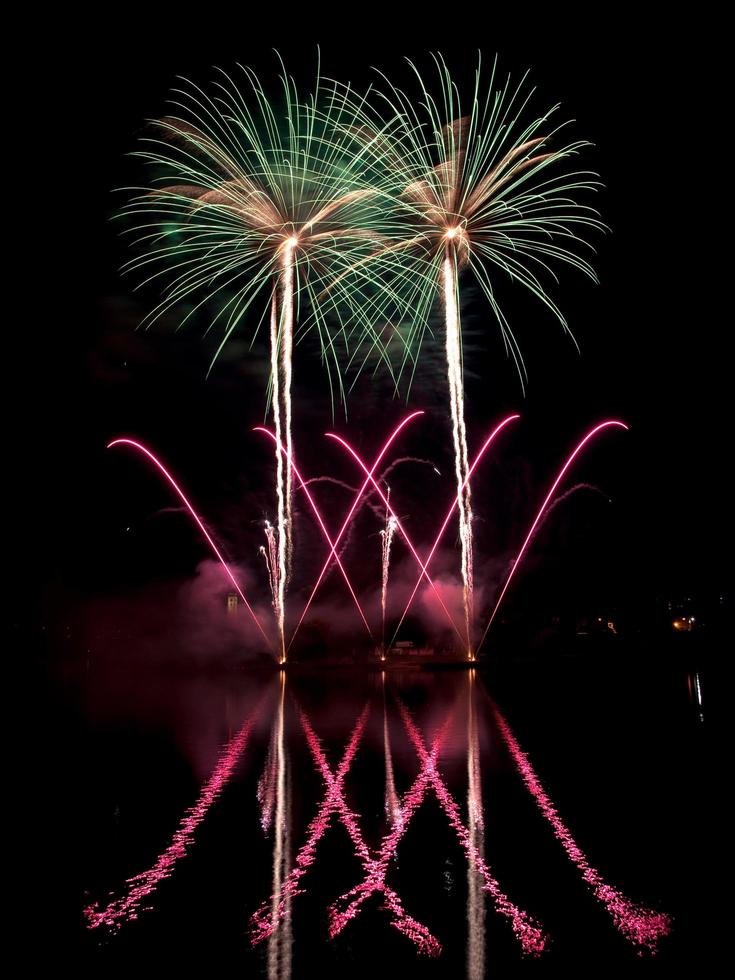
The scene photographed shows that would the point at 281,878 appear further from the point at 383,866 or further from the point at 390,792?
the point at 390,792

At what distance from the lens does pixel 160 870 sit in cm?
714

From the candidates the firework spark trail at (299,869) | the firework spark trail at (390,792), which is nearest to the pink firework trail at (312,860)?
the firework spark trail at (299,869)

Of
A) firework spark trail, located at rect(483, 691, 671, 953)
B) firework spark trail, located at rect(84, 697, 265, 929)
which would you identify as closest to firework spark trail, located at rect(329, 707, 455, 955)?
firework spark trail, located at rect(483, 691, 671, 953)

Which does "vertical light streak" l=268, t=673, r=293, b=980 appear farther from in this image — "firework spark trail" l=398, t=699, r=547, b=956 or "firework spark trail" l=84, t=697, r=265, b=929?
"firework spark trail" l=398, t=699, r=547, b=956

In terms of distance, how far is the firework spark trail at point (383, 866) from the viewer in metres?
5.85

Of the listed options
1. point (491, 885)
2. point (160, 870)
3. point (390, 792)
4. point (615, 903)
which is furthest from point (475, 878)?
point (390, 792)

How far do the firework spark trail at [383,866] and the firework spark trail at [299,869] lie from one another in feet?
1.35

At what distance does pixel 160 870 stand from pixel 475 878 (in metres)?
2.77

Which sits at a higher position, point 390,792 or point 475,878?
point 390,792

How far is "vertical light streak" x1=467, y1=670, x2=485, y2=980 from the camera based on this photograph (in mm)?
5102

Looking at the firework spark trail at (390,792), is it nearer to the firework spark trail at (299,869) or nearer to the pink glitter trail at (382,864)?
the pink glitter trail at (382,864)

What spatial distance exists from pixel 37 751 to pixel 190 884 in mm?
8625

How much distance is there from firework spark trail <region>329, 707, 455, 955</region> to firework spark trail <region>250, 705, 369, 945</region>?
1.35ft

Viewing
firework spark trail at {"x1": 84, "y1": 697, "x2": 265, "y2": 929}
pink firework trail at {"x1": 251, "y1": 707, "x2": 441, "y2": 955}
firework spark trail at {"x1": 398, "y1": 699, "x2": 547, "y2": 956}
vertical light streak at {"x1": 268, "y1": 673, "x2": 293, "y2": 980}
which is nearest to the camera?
vertical light streak at {"x1": 268, "y1": 673, "x2": 293, "y2": 980}
